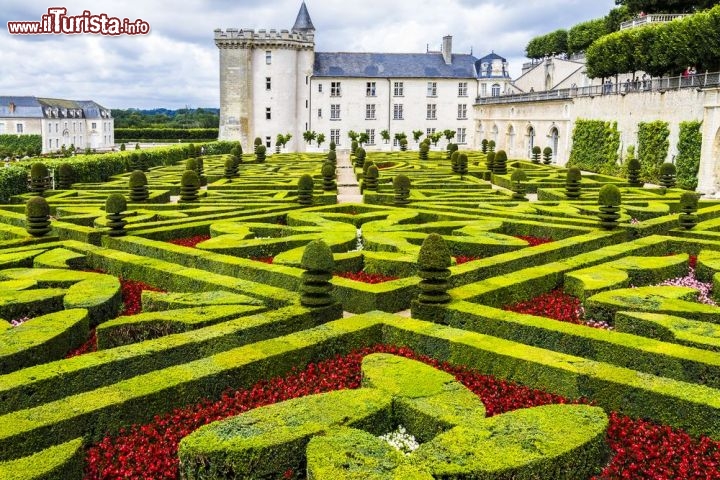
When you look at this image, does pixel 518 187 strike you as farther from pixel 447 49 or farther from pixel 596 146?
pixel 447 49

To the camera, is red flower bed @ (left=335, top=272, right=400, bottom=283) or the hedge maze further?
red flower bed @ (left=335, top=272, right=400, bottom=283)

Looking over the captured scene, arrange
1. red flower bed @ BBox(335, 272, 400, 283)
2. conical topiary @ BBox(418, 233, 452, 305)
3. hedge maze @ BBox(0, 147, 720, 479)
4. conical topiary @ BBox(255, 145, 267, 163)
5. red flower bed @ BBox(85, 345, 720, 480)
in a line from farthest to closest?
conical topiary @ BBox(255, 145, 267, 163)
red flower bed @ BBox(335, 272, 400, 283)
conical topiary @ BBox(418, 233, 452, 305)
red flower bed @ BBox(85, 345, 720, 480)
hedge maze @ BBox(0, 147, 720, 479)

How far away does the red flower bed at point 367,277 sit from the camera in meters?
12.5

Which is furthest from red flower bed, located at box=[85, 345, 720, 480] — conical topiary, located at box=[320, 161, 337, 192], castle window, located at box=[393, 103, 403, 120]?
castle window, located at box=[393, 103, 403, 120]

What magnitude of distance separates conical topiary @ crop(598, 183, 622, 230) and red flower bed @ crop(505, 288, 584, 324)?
16.3ft

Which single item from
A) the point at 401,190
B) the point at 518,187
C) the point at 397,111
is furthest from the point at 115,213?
the point at 397,111

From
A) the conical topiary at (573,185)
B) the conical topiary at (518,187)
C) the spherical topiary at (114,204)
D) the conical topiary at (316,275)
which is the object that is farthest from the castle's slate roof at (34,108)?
the conical topiary at (316,275)

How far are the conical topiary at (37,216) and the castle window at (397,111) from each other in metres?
51.4

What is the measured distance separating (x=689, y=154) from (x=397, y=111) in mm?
36826

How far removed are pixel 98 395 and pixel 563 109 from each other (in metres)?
43.4

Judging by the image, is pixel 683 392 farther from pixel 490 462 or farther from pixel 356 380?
pixel 356 380

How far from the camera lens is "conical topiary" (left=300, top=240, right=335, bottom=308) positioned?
9.81 meters

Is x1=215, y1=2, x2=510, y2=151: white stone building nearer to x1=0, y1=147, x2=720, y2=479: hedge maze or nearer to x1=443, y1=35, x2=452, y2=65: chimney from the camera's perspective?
x1=443, y1=35, x2=452, y2=65: chimney

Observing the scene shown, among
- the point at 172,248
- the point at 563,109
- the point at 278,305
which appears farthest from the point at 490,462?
the point at 563,109
